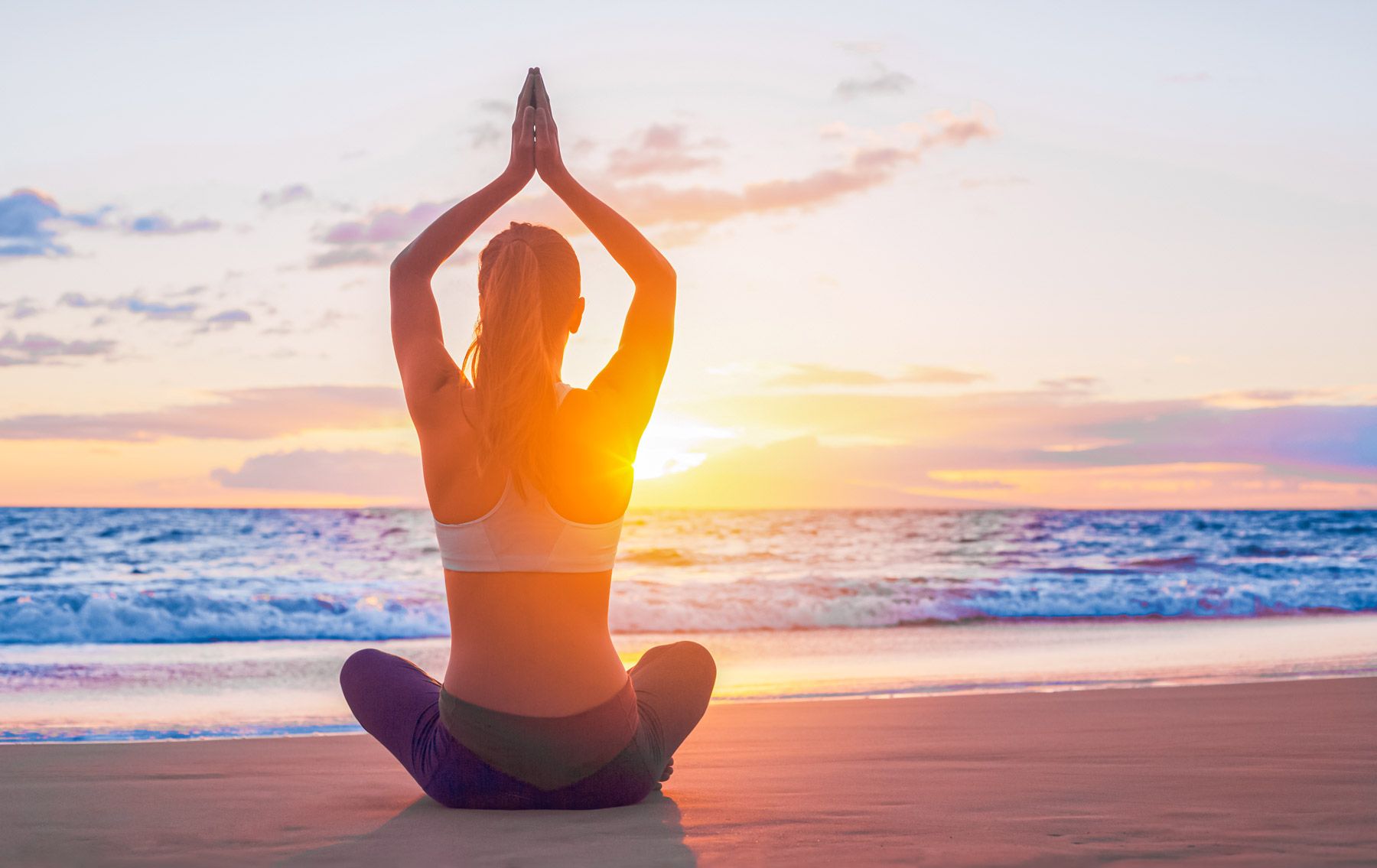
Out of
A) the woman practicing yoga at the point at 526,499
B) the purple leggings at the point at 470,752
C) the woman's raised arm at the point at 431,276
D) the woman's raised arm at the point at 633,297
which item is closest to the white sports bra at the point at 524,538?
the woman practicing yoga at the point at 526,499

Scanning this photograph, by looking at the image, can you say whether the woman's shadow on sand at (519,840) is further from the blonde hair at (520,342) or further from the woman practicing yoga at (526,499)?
the blonde hair at (520,342)

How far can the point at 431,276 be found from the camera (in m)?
2.81

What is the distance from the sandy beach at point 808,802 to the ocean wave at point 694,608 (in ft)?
24.0

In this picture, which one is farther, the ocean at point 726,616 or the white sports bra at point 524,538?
the ocean at point 726,616

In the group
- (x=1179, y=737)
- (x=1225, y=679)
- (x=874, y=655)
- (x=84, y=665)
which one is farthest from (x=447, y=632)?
(x=1179, y=737)

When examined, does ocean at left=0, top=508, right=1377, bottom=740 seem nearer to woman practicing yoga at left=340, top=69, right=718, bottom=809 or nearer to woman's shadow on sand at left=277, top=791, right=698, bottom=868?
woman's shadow on sand at left=277, top=791, right=698, bottom=868

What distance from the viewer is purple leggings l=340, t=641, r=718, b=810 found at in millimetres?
2855

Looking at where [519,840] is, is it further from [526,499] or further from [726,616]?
[726,616]

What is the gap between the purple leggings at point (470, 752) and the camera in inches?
112

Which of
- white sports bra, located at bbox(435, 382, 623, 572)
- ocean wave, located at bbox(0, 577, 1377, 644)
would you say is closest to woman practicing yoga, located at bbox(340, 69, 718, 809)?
white sports bra, located at bbox(435, 382, 623, 572)

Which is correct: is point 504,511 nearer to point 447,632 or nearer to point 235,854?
point 235,854

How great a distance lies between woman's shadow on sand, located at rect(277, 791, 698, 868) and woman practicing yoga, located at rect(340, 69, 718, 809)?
2.5 inches

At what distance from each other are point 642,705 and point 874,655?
6.25 metres

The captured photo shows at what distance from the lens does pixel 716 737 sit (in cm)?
480
